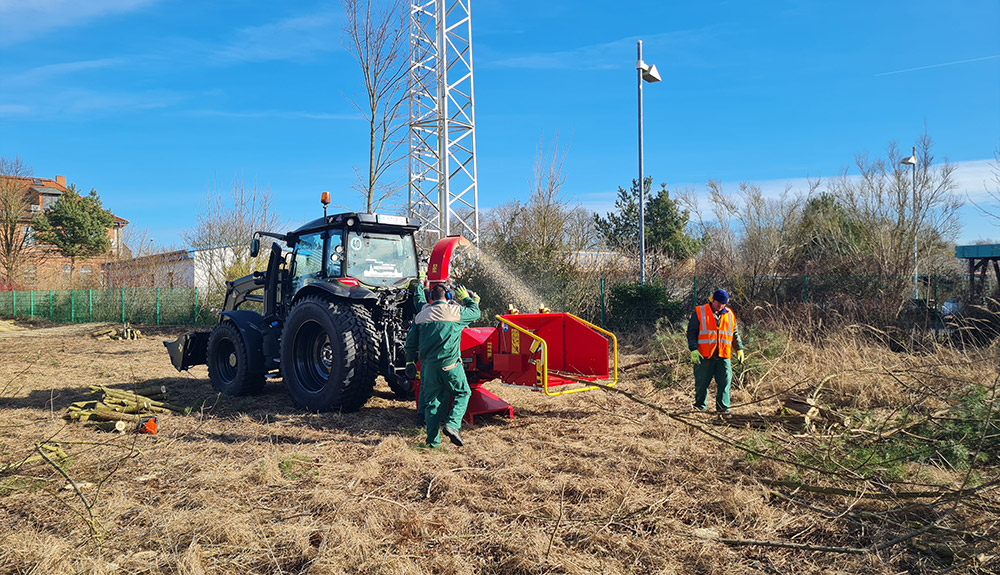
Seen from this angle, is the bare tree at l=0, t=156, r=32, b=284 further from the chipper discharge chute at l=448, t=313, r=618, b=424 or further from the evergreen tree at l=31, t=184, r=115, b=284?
the chipper discharge chute at l=448, t=313, r=618, b=424

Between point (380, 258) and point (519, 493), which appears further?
point (380, 258)

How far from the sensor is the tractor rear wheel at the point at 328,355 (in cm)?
664

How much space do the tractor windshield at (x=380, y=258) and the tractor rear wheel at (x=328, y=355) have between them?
608 millimetres

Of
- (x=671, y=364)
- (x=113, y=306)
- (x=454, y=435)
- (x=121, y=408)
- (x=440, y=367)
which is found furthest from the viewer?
(x=113, y=306)

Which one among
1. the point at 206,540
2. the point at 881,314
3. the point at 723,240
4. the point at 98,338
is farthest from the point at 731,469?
the point at 98,338

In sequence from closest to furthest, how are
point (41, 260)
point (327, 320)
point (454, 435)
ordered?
point (454, 435)
point (327, 320)
point (41, 260)

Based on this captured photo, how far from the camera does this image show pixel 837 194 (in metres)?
21.9

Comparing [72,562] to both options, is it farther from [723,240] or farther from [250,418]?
[723,240]

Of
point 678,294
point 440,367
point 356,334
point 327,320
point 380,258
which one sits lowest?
point 440,367

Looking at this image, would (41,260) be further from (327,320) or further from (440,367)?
(440,367)

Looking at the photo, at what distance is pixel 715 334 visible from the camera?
7.24m

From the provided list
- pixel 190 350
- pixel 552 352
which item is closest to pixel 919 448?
pixel 552 352

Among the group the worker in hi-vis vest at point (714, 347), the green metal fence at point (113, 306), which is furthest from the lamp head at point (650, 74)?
the green metal fence at point (113, 306)

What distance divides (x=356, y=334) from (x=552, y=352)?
204 cm
